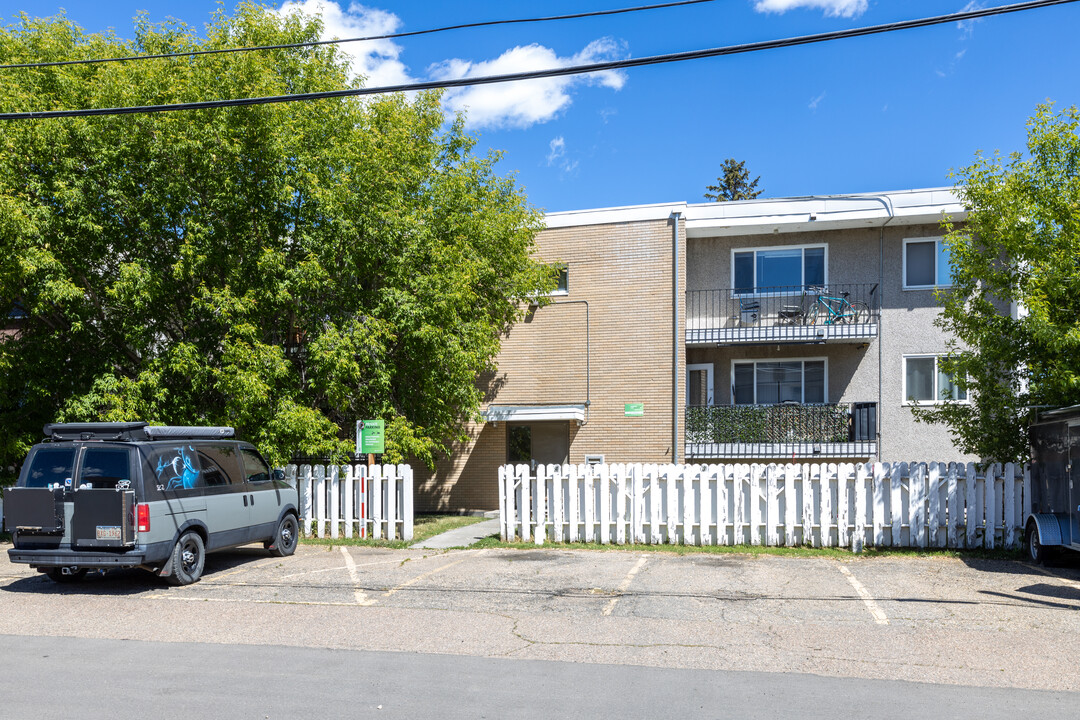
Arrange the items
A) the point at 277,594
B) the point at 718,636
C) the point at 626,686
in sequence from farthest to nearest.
Result: the point at 277,594 → the point at 718,636 → the point at 626,686

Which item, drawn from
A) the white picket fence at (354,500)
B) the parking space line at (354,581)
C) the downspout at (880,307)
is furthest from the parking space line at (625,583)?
the downspout at (880,307)

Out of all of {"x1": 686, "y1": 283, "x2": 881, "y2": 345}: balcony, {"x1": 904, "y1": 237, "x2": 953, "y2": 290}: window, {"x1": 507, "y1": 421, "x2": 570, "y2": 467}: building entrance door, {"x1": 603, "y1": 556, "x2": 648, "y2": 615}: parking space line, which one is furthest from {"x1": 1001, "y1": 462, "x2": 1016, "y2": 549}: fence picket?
{"x1": 507, "y1": 421, "x2": 570, "y2": 467}: building entrance door

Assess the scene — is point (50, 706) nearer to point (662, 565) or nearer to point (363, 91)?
point (363, 91)

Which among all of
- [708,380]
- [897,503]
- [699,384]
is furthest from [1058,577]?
[699,384]

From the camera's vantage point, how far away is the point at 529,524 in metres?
14.5

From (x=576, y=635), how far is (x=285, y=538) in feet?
23.0

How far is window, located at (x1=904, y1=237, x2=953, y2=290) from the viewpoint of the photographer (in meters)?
19.8

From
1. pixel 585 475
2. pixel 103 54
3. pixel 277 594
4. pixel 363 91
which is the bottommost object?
pixel 277 594

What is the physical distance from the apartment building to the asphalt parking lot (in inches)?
280

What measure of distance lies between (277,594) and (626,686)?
5.43 meters

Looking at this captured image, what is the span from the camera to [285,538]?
1348cm

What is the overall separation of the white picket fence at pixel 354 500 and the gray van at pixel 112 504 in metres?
3.87

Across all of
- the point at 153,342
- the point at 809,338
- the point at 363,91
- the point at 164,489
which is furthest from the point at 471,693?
the point at 809,338

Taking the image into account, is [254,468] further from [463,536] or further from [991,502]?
[991,502]
